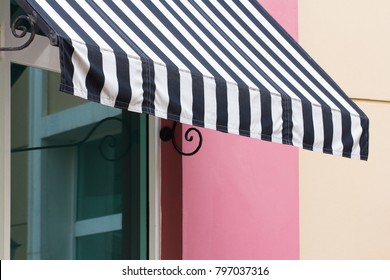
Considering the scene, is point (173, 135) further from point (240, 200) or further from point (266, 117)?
point (266, 117)

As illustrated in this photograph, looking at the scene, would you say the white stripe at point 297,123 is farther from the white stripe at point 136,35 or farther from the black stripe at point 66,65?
the black stripe at point 66,65

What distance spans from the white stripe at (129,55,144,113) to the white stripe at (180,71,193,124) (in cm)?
26

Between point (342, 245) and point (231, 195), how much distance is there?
101 cm

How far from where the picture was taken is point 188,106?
19.1 feet

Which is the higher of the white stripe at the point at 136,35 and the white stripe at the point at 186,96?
the white stripe at the point at 136,35

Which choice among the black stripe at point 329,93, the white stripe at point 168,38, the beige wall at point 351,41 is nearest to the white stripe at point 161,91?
the white stripe at point 168,38

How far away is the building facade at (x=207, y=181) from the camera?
273 inches

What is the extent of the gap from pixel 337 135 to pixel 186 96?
1.23 m

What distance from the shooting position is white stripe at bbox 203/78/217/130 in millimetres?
A: 5910

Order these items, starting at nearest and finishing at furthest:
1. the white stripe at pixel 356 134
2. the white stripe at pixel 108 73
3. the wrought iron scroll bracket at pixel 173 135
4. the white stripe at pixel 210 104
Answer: the white stripe at pixel 108 73 < the white stripe at pixel 210 104 < the white stripe at pixel 356 134 < the wrought iron scroll bracket at pixel 173 135
